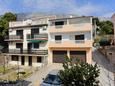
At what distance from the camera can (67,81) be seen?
9.09 meters

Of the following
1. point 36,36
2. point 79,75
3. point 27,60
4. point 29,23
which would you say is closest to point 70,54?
point 36,36

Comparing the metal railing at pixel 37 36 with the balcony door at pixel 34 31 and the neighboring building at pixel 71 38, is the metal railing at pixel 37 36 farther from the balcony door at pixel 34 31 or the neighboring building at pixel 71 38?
the neighboring building at pixel 71 38

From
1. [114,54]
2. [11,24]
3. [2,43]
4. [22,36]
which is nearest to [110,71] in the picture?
[114,54]

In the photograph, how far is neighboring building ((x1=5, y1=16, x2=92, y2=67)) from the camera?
1247 inches

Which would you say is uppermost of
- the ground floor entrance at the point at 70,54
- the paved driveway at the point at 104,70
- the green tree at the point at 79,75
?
the green tree at the point at 79,75

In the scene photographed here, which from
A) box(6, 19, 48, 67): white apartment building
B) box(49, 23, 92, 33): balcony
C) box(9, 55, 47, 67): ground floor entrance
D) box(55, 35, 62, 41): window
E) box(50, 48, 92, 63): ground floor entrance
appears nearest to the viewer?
box(49, 23, 92, 33): balcony

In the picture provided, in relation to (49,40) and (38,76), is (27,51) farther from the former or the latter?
(38,76)

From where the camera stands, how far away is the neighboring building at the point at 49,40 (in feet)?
104

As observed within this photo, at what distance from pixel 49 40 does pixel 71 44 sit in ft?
14.0

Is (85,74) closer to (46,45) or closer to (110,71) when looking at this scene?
(110,71)

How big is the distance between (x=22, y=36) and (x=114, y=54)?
17.1 meters

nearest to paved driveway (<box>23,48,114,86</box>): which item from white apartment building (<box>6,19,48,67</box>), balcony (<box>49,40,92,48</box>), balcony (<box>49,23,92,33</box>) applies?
balcony (<box>49,40,92,48</box>)

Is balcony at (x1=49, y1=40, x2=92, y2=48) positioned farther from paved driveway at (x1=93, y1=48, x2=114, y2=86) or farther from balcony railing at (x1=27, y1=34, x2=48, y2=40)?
paved driveway at (x1=93, y1=48, x2=114, y2=86)

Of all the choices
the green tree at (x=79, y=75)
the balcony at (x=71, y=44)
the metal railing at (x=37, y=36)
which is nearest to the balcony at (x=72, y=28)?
the metal railing at (x=37, y=36)
